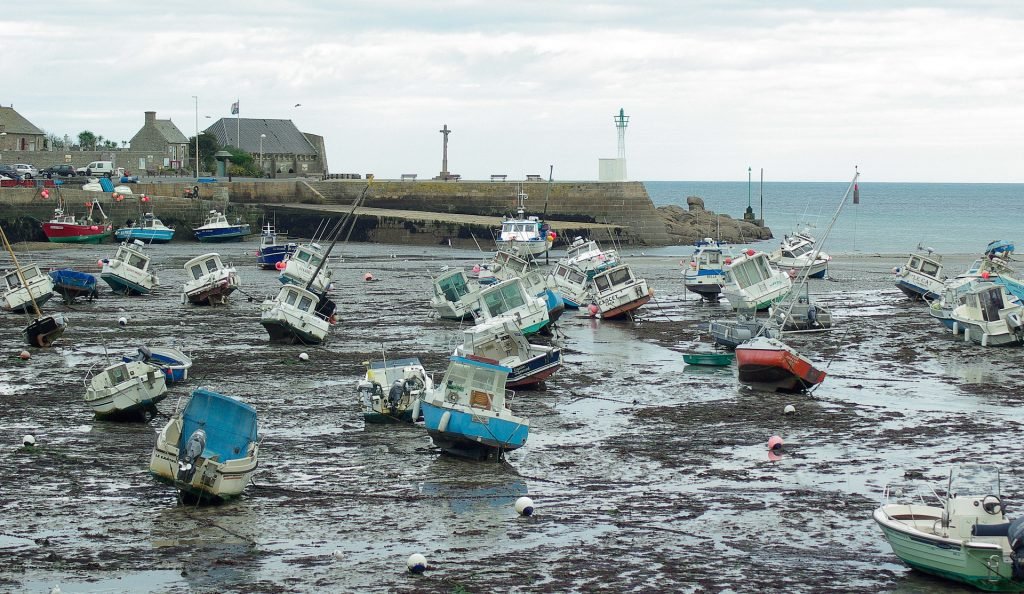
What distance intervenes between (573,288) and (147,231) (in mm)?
35607

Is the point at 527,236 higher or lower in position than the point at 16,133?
lower

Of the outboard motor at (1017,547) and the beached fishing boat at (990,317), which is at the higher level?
the beached fishing boat at (990,317)

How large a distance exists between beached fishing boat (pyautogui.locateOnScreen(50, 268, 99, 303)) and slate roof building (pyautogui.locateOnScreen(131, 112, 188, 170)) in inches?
2243

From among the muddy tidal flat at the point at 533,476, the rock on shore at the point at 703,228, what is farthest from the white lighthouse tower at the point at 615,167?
the muddy tidal flat at the point at 533,476

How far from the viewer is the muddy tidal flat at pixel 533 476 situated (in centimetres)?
1628

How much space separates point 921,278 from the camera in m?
47.7

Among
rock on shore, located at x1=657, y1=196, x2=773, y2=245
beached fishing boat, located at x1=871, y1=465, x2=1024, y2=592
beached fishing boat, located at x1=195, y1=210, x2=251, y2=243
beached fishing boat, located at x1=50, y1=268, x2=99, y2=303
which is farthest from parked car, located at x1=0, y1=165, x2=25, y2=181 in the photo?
beached fishing boat, located at x1=871, y1=465, x2=1024, y2=592

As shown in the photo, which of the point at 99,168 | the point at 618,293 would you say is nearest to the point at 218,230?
the point at 99,168

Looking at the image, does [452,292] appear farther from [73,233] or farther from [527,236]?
[73,233]

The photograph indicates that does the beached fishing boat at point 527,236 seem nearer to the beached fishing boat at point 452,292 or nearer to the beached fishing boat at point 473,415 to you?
the beached fishing boat at point 452,292

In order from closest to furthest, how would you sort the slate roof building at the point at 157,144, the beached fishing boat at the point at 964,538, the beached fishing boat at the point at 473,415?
the beached fishing boat at the point at 964,538
the beached fishing boat at the point at 473,415
the slate roof building at the point at 157,144

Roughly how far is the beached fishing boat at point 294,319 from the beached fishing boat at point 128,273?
14127 mm

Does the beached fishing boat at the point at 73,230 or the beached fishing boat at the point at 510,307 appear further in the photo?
the beached fishing boat at the point at 73,230

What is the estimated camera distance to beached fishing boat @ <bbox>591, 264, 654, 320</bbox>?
137 feet
